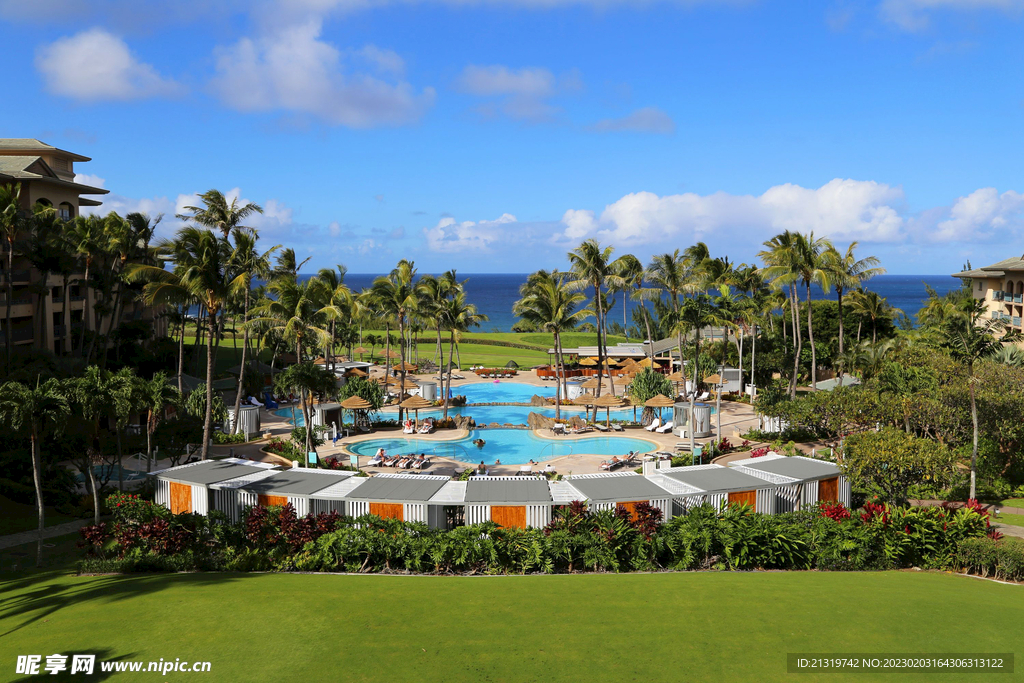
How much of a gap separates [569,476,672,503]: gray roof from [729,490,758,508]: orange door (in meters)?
2.20

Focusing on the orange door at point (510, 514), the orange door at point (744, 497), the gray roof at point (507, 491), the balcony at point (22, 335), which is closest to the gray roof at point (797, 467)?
the orange door at point (744, 497)

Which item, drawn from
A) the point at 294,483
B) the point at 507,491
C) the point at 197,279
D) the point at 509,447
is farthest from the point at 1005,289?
the point at 197,279

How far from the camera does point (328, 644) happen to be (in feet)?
35.8

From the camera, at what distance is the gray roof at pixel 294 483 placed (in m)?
18.6

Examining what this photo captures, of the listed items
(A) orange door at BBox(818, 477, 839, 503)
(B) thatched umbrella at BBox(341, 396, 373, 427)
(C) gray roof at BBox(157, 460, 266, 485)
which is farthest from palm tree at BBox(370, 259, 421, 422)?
(A) orange door at BBox(818, 477, 839, 503)

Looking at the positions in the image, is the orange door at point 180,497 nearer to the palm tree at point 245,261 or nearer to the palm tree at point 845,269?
the palm tree at point 245,261

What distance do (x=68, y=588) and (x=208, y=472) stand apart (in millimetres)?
6257

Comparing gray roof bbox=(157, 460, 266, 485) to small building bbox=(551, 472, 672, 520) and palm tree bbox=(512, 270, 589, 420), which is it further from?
palm tree bbox=(512, 270, 589, 420)

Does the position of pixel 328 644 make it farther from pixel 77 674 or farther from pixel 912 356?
pixel 912 356

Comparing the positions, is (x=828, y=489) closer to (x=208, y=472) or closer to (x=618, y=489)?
(x=618, y=489)

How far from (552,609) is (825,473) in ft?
41.1

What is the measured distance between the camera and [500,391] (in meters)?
51.4

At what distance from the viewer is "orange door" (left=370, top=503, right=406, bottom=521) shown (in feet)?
58.1

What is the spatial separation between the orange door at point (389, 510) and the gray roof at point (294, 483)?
81.8 inches
